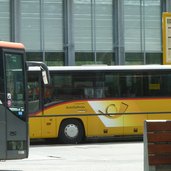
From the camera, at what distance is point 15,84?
12.3 m

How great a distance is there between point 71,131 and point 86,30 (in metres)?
11.5

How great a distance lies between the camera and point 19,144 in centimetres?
1207

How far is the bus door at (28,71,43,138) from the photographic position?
20734mm

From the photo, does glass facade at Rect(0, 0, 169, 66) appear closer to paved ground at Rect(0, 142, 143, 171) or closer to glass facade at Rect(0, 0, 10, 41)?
glass facade at Rect(0, 0, 10, 41)

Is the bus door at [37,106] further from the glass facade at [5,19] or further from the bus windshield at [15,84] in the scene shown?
the glass facade at [5,19]

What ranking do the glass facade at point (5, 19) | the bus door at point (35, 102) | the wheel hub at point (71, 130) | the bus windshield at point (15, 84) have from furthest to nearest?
the glass facade at point (5, 19) < the wheel hub at point (71, 130) < the bus door at point (35, 102) < the bus windshield at point (15, 84)

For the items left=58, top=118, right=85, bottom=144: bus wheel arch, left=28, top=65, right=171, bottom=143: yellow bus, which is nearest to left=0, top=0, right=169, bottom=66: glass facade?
left=28, top=65, right=171, bottom=143: yellow bus

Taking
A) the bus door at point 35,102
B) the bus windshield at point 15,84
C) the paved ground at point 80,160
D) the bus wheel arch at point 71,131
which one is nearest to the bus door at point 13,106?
the bus windshield at point 15,84

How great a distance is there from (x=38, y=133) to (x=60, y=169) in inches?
318

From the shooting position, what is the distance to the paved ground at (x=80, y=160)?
1307 cm

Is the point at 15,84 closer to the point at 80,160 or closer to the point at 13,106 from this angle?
the point at 13,106

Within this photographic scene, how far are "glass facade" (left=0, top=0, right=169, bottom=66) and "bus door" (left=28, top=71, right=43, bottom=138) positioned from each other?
976 centimetres

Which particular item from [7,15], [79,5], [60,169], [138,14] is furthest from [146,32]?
[60,169]

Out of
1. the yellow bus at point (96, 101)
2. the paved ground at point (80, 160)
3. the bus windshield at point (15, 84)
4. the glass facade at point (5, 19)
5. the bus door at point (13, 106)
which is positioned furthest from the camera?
the glass facade at point (5, 19)
